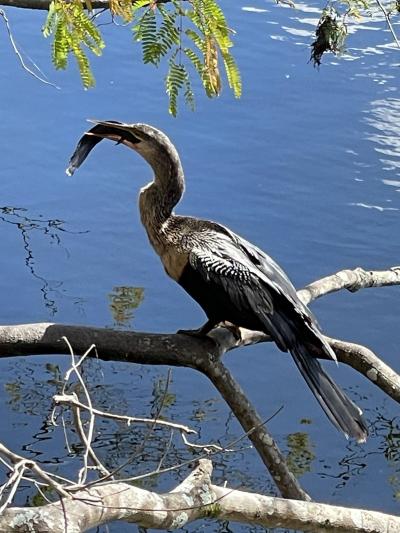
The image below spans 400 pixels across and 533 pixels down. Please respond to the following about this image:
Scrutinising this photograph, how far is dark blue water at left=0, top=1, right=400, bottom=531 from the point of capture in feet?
10.2

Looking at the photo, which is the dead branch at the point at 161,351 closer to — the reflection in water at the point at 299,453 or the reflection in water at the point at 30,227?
the reflection in water at the point at 299,453

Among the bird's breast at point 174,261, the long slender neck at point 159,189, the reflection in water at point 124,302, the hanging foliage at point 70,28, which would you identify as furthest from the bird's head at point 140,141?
the reflection in water at point 124,302

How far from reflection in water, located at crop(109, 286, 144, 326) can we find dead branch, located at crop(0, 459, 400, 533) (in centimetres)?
192

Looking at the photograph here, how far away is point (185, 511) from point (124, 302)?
7.19ft

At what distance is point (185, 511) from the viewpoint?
4.84 ft

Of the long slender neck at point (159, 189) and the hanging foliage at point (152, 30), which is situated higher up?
the hanging foliage at point (152, 30)

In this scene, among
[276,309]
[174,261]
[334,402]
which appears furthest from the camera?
[174,261]

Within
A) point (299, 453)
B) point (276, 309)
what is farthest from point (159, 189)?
point (299, 453)

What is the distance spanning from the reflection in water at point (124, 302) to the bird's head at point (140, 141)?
120cm

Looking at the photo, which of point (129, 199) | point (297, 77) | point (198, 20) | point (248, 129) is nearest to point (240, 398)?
point (198, 20)

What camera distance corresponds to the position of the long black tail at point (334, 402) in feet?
6.88

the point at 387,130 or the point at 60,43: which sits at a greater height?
the point at 60,43

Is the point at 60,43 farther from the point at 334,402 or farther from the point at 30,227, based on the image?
the point at 30,227

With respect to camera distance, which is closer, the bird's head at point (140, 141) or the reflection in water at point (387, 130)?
the bird's head at point (140, 141)
